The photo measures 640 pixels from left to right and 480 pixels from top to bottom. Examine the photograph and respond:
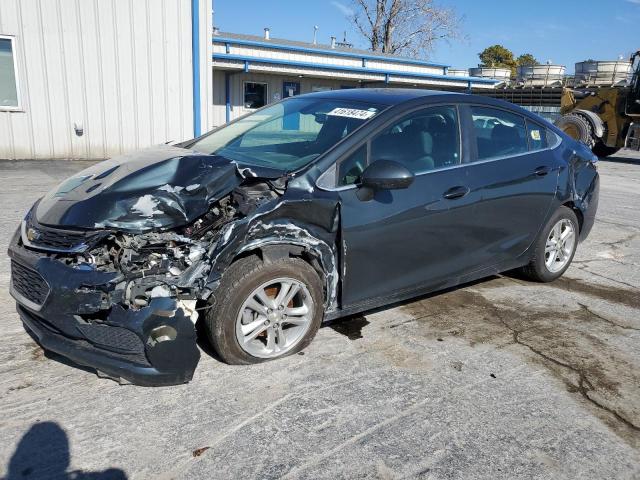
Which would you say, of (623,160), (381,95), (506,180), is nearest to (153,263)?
(381,95)

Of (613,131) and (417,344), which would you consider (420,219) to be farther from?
(613,131)

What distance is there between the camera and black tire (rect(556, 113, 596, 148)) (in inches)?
634

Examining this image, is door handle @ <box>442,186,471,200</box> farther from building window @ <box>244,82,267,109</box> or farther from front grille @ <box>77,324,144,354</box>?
building window @ <box>244,82,267,109</box>

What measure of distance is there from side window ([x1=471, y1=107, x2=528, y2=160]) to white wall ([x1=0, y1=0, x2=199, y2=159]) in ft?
32.1

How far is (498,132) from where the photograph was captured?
4.42 meters

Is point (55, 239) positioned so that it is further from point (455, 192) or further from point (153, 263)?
point (455, 192)

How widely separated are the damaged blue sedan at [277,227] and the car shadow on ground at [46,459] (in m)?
0.38

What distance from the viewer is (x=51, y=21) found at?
11289 mm

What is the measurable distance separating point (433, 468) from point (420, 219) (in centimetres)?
172

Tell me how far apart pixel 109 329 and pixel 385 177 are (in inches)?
70.9

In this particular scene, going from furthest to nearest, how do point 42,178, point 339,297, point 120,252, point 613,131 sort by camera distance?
point 613,131
point 42,178
point 339,297
point 120,252

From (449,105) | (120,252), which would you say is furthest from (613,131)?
(120,252)

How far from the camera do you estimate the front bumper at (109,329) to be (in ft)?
9.14

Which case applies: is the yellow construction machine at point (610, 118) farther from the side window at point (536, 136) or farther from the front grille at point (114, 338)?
the front grille at point (114, 338)
